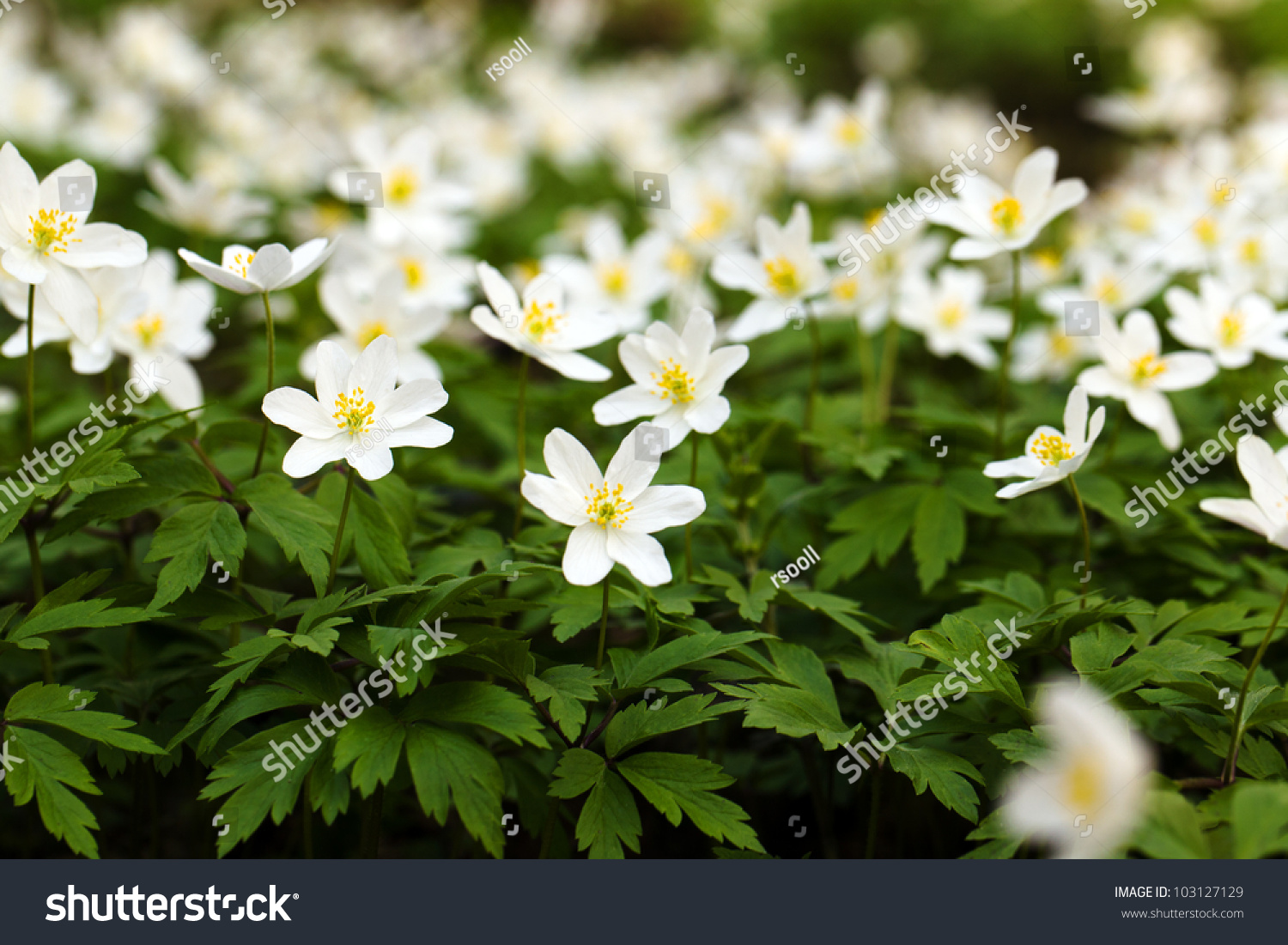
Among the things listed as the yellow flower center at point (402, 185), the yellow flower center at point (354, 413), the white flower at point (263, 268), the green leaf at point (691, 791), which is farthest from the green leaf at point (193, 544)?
the yellow flower center at point (402, 185)

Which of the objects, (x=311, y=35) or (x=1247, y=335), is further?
(x=311, y=35)

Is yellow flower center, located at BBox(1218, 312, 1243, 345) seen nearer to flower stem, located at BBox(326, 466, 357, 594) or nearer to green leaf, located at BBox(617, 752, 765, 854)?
green leaf, located at BBox(617, 752, 765, 854)

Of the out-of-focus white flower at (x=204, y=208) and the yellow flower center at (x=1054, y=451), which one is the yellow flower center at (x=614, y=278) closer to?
the out-of-focus white flower at (x=204, y=208)

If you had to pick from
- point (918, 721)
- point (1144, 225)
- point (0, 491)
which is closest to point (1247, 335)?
point (1144, 225)

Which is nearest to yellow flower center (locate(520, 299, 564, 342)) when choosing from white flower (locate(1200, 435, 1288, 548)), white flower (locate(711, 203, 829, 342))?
white flower (locate(711, 203, 829, 342))

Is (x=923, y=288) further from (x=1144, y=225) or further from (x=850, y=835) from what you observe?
(x=850, y=835)
